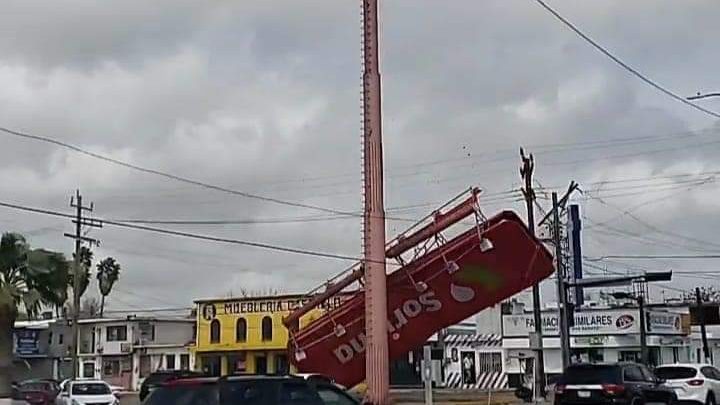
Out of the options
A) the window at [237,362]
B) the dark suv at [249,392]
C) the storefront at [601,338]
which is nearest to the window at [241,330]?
the window at [237,362]

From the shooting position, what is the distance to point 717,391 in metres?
33.0

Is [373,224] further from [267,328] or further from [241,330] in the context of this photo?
[241,330]

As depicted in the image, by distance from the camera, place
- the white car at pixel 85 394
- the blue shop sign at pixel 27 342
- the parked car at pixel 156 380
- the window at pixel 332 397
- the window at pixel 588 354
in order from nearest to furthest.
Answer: the window at pixel 332 397 < the parked car at pixel 156 380 < the white car at pixel 85 394 < the window at pixel 588 354 < the blue shop sign at pixel 27 342

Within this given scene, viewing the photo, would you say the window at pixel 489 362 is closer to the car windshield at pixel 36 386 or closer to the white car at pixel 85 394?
the car windshield at pixel 36 386

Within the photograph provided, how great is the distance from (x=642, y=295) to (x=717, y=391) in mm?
29387

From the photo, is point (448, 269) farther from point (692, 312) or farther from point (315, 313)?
point (692, 312)

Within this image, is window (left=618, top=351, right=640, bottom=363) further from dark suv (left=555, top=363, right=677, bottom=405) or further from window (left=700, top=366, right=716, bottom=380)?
dark suv (left=555, top=363, right=677, bottom=405)

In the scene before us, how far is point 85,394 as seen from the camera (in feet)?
136

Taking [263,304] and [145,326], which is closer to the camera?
[263,304]

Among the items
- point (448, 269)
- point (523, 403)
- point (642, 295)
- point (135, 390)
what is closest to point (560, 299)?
point (523, 403)

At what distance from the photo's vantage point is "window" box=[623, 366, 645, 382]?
85.5ft

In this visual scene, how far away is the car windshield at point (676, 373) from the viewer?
32.7 metres

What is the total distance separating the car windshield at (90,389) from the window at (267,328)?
1153 inches

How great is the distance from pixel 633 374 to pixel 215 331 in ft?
170
